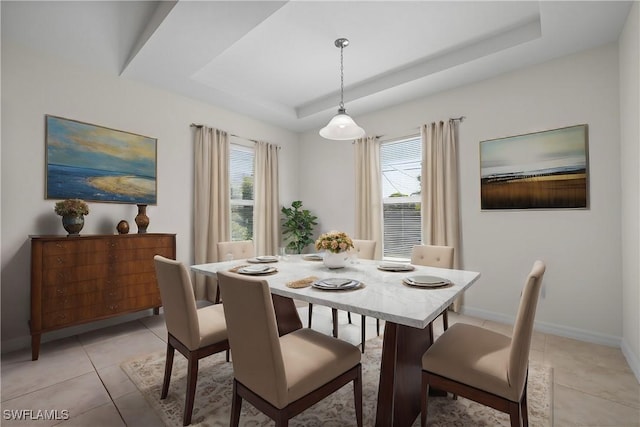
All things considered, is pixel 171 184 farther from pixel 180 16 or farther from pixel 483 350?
pixel 483 350

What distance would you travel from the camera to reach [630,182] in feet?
7.50

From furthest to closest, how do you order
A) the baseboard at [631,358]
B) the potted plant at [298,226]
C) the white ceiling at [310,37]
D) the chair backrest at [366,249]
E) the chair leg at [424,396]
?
the potted plant at [298,226] < the chair backrest at [366,249] < the white ceiling at [310,37] < the baseboard at [631,358] < the chair leg at [424,396]

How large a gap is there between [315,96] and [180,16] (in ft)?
7.12

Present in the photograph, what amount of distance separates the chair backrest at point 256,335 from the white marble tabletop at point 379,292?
34 cm

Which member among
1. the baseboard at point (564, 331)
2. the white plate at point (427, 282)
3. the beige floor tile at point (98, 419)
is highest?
the white plate at point (427, 282)

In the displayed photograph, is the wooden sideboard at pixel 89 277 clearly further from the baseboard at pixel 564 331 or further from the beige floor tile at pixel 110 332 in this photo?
the baseboard at pixel 564 331

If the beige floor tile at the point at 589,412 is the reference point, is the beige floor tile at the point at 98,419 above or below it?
below

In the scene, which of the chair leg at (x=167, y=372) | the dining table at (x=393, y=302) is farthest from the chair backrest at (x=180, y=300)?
the dining table at (x=393, y=302)

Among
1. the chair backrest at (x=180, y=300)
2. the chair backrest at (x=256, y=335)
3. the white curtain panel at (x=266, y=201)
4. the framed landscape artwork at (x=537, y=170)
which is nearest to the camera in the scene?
the chair backrest at (x=256, y=335)

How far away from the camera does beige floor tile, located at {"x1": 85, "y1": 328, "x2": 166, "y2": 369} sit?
7.94 ft

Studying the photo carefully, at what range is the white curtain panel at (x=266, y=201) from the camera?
461 cm

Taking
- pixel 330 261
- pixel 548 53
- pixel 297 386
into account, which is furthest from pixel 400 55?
pixel 297 386

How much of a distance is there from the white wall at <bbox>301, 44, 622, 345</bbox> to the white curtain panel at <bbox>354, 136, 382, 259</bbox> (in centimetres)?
78

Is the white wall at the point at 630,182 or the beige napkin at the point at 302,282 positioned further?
the white wall at the point at 630,182
